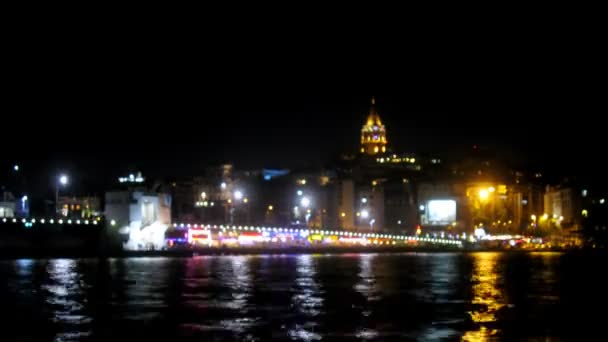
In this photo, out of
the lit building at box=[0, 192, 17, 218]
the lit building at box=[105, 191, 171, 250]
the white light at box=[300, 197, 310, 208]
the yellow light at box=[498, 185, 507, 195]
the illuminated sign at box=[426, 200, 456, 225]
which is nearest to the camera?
the lit building at box=[105, 191, 171, 250]

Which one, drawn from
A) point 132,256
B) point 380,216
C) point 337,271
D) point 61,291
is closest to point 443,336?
point 61,291

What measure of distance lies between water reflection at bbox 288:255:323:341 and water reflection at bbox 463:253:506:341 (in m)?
4.08

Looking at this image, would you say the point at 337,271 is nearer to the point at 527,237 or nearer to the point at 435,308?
the point at 435,308

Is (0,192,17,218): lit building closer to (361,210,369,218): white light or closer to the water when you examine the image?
the water

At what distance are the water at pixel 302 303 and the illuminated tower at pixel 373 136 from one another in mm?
111276

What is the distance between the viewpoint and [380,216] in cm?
11544

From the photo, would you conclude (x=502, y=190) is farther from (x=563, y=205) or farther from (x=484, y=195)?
(x=563, y=205)

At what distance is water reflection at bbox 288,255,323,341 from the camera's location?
2683 centimetres

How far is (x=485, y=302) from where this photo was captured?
1399 inches

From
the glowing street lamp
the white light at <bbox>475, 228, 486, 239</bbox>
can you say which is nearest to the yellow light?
the glowing street lamp

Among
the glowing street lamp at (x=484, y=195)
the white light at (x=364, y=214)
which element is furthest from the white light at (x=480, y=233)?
the glowing street lamp at (x=484, y=195)

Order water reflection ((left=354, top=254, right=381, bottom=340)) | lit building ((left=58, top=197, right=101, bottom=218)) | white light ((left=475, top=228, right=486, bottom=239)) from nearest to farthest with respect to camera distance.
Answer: water reflection ((left=354, top=254, right=381, bottom=340)), white light ((left=475, top=228, right=486, bottom=239)), lit building ((left=58, top=197, right=101, bottom=218))

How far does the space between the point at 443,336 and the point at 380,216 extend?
89026mm

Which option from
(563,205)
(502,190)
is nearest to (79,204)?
(563,205)
